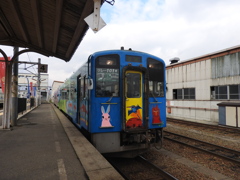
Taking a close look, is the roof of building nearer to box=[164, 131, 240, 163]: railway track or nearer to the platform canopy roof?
box=[164, 131, 240, 163]: railway track

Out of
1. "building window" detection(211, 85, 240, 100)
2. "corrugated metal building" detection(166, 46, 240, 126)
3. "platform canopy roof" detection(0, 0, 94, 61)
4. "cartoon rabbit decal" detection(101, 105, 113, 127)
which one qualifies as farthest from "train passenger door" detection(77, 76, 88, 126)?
"building window" detection(211, 85, 240, 100)

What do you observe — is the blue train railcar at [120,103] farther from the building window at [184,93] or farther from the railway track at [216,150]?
the building window at [184,93]

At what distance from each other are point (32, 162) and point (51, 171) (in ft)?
2.56

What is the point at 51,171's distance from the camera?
3.58 meters

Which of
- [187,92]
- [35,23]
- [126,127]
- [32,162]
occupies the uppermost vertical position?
[35,23]

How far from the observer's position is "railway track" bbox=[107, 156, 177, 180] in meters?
4.63

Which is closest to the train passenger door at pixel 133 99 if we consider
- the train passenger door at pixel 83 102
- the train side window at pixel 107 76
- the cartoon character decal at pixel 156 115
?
the train side window at pixel 107 76

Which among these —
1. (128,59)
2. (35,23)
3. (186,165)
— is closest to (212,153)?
(186,165)

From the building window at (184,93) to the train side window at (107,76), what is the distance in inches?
508

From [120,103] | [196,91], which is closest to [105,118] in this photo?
[120,103]

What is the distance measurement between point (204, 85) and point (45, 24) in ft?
43.0

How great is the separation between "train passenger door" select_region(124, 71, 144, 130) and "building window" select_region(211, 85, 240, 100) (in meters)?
10.2

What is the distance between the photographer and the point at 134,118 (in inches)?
211

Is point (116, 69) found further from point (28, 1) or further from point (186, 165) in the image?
point (186, 165)
